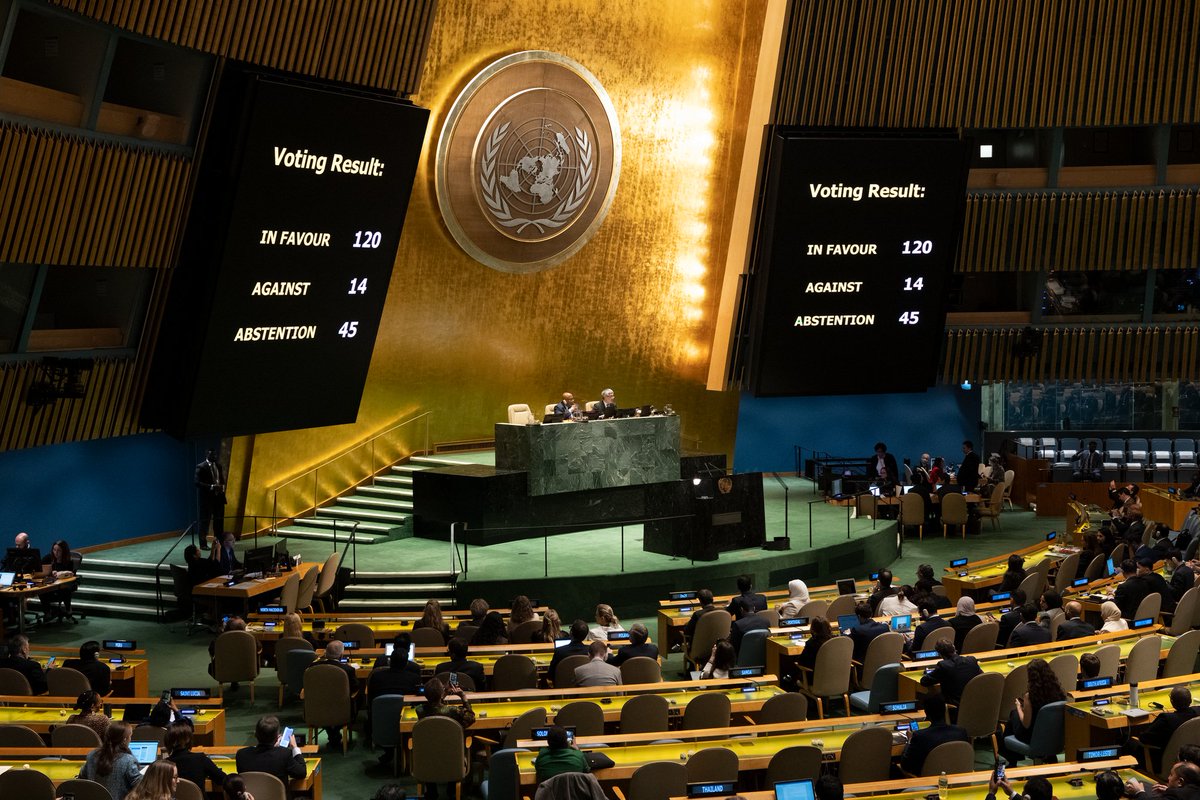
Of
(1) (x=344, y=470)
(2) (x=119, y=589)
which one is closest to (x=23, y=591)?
(2) (x=119, y=589)

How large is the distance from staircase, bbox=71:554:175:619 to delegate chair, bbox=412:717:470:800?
8.54 metres

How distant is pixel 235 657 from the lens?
1289cm

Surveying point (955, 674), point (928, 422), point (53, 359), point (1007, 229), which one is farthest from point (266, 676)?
point (928, 422)

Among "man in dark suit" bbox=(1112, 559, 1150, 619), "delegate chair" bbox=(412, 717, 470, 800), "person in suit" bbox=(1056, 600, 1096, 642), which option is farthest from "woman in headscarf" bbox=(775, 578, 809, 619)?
"delegate chair" bbox=(412, 717, 470, 800)

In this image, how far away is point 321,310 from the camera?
53.6 ft

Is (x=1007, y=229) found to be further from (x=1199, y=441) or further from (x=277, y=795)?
(x=277, y=795)

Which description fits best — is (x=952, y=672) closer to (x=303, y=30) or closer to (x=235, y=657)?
(x=235, y=657)

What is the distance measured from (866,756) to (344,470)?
13.8 meters

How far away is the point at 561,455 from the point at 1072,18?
399 inches

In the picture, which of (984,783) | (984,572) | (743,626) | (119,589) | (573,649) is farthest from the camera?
(119,589)

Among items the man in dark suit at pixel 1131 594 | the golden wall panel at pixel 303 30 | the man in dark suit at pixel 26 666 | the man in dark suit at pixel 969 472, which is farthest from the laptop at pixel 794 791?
the man in dark suit at pixel 969 472

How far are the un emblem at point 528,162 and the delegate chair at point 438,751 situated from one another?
12800 mm

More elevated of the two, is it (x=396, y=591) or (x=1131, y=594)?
(x=1131, y=594)

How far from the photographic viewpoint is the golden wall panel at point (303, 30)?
1385 cm
